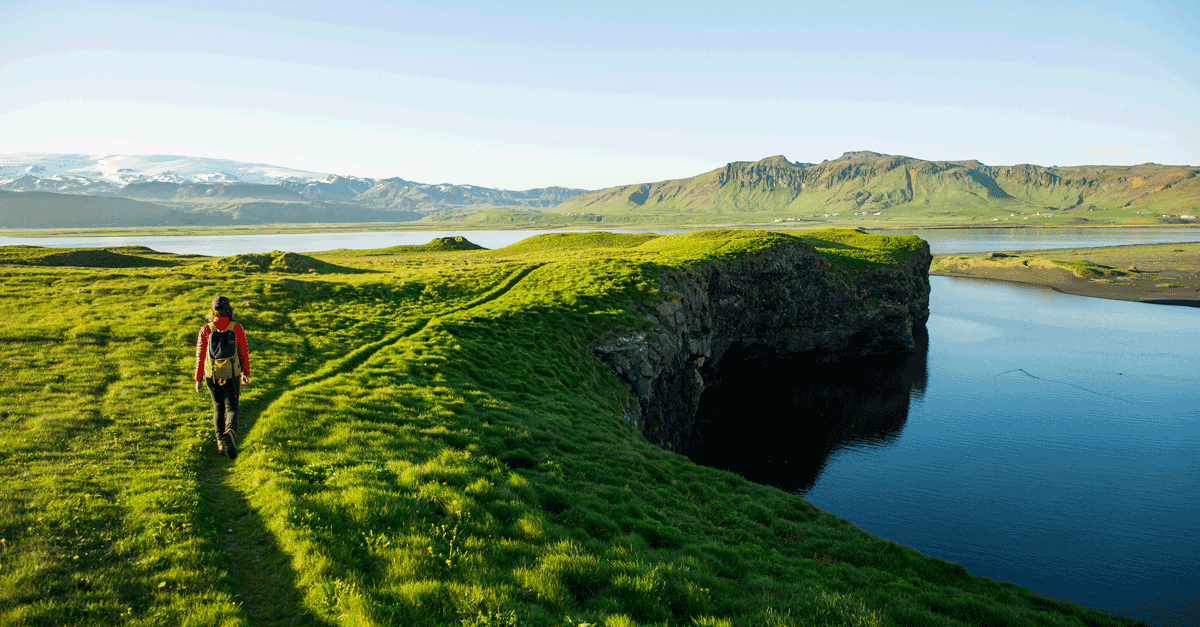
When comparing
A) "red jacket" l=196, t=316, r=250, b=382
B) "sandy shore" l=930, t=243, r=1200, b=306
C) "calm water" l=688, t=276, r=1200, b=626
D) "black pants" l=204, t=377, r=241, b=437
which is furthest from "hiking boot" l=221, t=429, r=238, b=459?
"sandy shore" l=930, t=243, r=1200, b=306

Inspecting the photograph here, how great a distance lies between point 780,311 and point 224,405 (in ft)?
244

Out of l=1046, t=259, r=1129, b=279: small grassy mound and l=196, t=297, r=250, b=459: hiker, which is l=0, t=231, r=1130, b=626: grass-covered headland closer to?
l=196, t=297, r=250, b=459: hiker

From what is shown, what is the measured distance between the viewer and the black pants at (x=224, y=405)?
1683 cm

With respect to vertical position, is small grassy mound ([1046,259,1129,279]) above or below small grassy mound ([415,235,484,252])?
below

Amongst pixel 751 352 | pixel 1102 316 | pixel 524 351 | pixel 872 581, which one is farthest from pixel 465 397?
pixel 1102 316

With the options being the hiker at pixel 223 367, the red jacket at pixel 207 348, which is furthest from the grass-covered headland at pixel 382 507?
the red jacket at pixel 207 348

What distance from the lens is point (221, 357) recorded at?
16703 mm

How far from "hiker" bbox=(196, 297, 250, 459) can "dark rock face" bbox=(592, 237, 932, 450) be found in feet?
118

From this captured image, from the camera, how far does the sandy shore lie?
128m

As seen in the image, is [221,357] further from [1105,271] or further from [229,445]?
[1105,271]

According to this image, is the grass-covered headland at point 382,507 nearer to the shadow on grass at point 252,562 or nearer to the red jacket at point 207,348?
the shadow on grass at point 252,562

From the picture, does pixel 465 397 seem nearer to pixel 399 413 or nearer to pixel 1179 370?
pixel 399 413

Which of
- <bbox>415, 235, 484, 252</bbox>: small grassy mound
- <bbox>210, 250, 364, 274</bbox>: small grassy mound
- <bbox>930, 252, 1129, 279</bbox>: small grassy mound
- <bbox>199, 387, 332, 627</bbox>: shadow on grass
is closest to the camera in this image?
<bbox>199, 387, 332, 627</bbox>: shadow on grass

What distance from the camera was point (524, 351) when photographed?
33906mm
